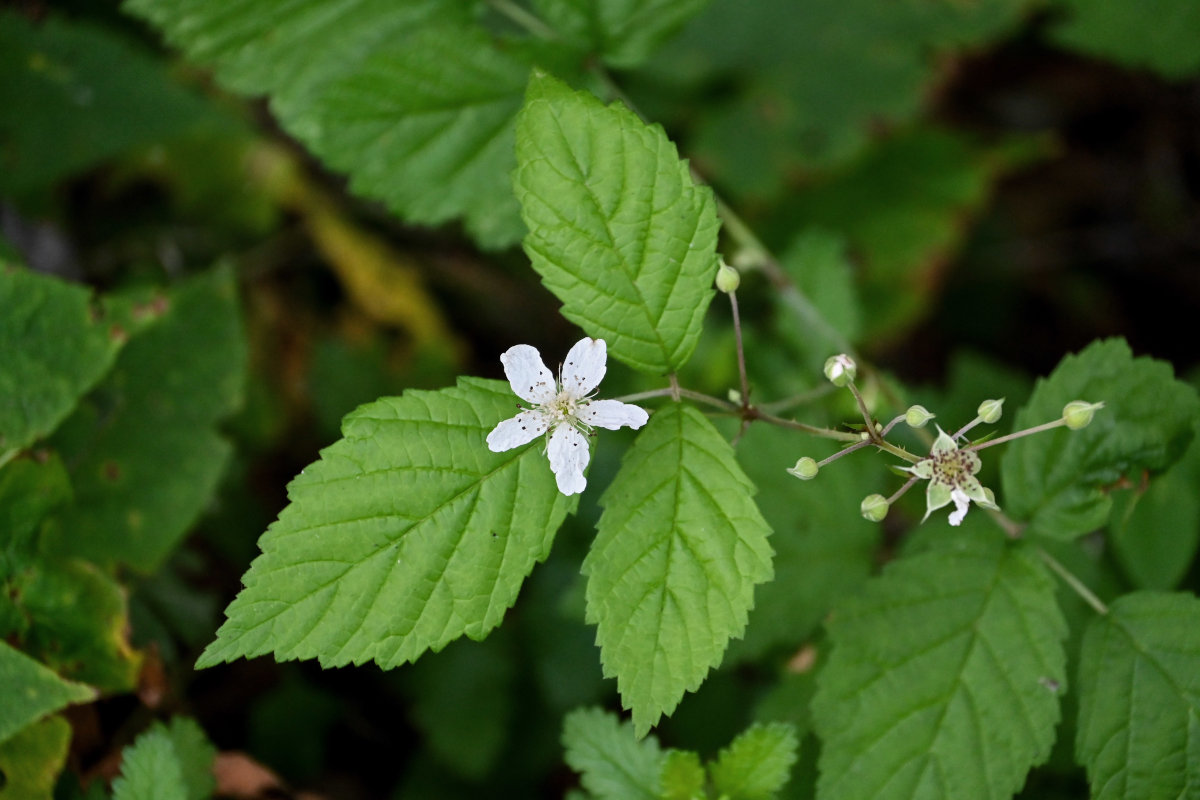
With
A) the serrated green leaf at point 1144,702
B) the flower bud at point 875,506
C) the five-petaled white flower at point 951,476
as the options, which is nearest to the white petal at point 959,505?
the five-petaled white flower at point 951,476

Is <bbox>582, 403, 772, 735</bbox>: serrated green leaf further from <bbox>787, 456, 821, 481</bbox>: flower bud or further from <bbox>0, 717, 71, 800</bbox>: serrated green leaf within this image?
<bbox>0, 717, 71, 800</bbox>: serrated green leaf

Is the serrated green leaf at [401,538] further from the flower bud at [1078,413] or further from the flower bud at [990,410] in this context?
the flower bud at [1078,413]

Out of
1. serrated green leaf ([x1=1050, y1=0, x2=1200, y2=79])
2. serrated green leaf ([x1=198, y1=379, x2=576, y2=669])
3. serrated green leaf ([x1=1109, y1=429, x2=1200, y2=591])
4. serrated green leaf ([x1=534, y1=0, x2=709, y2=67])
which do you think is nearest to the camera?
serrated green leaf ([x1=198, y1=379, x2=576, y2=669])

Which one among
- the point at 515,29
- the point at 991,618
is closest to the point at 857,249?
the point at 515,29

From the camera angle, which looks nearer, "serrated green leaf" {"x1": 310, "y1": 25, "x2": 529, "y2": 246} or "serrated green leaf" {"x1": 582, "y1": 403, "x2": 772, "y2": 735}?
"serrated green leaf" {"x1": 582, "y1": 403, "x2": 772, "y2": 735}

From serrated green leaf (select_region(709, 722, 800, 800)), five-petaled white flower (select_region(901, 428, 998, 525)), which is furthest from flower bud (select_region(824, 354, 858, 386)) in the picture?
serrated green leaf (select_region(709, 722, 800, 800))

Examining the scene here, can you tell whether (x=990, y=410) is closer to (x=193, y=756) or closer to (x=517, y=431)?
(x=517, y=431)

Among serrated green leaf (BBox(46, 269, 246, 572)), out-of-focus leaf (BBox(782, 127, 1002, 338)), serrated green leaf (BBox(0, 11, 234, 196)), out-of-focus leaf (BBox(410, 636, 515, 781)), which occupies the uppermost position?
out-of-focus leaf (BBox(782, 127, 1002, 338))
